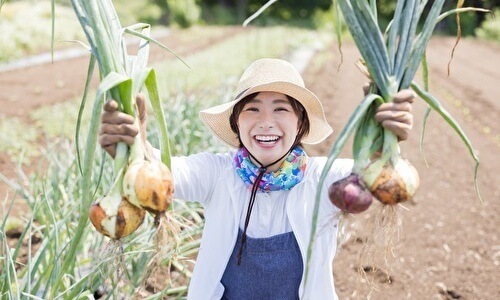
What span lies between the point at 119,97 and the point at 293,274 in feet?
2.81

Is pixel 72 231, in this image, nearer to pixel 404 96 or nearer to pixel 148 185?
pixel 148 185

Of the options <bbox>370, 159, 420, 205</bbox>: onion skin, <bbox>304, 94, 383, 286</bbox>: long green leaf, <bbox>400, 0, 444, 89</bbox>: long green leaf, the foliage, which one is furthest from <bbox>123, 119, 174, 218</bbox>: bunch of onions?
the foliage

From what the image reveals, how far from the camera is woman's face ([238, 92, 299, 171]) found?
1774mm

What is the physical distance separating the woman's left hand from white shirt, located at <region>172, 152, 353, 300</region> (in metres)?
0.55

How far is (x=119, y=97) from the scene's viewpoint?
1263mm

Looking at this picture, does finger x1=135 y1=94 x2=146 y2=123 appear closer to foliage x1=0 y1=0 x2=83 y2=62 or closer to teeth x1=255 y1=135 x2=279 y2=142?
teeth x1=255 y1=135 x2=279 y2=142

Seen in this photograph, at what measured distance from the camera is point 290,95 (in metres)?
1.80

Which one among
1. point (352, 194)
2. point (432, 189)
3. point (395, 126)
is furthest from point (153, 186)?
point (432, 189)

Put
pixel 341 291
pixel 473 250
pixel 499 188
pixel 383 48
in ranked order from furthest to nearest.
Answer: pixel 499 188 → pixel 473 250 → pixel 341 291 → pixel 383 48

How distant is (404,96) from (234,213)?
763 millimetres

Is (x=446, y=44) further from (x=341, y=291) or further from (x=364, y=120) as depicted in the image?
(x=364, y=120)

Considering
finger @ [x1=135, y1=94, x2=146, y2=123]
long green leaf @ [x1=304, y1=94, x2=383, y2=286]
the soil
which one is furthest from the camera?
the soil

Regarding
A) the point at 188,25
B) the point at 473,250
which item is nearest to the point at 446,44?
the point at 188,25

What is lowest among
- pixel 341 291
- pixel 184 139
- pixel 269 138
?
pixel 341 291
